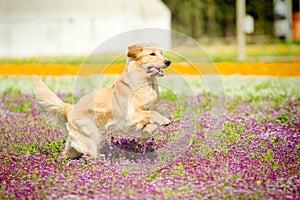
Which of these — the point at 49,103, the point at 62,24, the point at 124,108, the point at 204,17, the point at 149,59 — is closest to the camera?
the point at 149,59

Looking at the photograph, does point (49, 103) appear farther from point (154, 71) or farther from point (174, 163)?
point (174, 163)

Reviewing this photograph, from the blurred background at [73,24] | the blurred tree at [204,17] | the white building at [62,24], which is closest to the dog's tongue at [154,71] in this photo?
the blurred background at [73,24]

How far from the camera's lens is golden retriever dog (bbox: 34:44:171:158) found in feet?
18.3

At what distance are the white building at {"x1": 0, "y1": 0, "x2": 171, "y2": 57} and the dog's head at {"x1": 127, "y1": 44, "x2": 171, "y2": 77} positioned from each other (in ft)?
64.9

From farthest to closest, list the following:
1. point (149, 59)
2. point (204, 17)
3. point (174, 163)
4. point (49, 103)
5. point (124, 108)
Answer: point (204, 17) < point (49, 103) < point (174, 163) < point (124, 108) < point (149, 59)

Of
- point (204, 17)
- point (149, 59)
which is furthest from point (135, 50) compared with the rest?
point (204, 17)

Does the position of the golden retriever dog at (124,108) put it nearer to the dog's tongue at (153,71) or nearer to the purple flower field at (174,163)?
the dog's tongue at (153,71)

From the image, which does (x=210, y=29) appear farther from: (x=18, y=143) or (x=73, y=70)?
(x=18, y=143)

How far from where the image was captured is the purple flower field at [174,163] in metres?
4.91

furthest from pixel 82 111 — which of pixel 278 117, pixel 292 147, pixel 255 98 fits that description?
pixel 255 98

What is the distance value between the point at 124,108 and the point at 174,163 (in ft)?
2.37

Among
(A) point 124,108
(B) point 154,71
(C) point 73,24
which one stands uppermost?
(C) point 73,24

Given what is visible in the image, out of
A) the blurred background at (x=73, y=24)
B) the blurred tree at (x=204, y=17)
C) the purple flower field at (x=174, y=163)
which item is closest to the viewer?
the purple flower field at (x=174, y=163)

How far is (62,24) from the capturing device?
2591 cm
